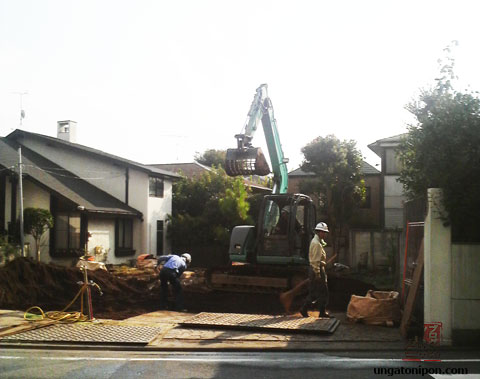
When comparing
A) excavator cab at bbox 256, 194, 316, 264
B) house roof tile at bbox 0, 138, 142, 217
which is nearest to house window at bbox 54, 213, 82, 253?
house roof tile at bbox 0, 138, 142, 217

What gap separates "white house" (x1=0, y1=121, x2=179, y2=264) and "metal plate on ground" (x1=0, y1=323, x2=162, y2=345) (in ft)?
45.5

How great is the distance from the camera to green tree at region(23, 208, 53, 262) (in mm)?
22766

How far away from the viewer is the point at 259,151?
15.4 m

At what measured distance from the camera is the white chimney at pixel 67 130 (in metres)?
32.9

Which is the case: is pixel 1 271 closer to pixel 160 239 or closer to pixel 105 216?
pixel 105 216


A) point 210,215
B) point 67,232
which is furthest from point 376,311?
point 210,215

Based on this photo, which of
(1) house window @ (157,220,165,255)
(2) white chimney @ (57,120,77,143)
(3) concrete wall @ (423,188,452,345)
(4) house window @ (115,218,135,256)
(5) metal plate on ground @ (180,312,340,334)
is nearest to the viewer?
(3) concrete wall @ (423,188,452,345)

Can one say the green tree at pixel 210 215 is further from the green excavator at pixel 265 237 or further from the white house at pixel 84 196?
Result: the green excavator at pixel 265 237

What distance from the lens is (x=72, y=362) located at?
793 centimetres

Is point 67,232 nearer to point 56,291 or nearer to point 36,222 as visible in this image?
point 36,222

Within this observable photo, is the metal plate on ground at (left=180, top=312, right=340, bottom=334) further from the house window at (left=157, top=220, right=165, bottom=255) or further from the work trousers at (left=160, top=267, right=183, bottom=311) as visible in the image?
the house window at (left=157, top=220, right=165, bottom=255)

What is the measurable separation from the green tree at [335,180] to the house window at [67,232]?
11.9 m

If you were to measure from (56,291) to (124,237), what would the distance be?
1410 cm

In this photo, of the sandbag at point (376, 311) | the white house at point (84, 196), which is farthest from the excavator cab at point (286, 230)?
the white house at point (84, 196)
